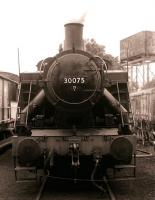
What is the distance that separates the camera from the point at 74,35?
9.27 m

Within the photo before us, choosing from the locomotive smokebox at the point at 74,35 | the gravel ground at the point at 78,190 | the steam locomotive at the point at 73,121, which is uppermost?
the locomotive smokebox at the point at 74,35

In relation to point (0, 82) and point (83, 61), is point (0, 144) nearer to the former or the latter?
point (0, 82)

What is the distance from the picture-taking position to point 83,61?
838 cm

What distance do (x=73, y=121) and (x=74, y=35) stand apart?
182 cm

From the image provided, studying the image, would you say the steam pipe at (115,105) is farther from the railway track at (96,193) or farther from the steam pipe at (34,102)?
the railway track at (96,193)

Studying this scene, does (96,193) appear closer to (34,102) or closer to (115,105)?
(115,105)

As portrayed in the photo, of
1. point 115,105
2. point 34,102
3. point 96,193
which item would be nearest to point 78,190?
point 96,193

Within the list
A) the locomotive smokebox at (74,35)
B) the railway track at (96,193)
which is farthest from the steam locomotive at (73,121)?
the railway track at (96,193)

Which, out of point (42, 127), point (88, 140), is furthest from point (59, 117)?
point (88, 140)

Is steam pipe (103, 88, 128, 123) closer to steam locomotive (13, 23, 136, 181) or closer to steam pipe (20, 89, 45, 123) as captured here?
steam locomotive (13, 23, 136, 181)

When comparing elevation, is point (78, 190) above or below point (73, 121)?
below

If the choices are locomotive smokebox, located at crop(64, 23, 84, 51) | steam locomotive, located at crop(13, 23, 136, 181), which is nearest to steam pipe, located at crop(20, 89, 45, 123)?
steam locomotive, located at crop(13, 23, 136, 181)

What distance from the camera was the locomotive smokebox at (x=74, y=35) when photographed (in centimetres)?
927

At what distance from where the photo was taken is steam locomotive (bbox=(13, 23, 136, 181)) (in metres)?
8.00
